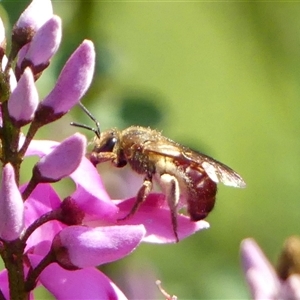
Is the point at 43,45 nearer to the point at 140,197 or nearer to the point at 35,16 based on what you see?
the point at 35,16

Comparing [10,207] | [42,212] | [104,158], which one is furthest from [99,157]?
[10,207]

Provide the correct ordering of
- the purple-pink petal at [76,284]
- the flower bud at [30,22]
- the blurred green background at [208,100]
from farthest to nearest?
the blurred green background at [208,100] < the flower bud at [30,22] < the purple-pink petal at [76,284]

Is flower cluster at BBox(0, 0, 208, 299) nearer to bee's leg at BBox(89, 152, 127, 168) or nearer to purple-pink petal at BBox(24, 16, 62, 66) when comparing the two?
purple-pink petal at BBox(24, 16, 62, 66)

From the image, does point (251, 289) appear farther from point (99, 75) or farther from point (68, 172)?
point (99, 75)

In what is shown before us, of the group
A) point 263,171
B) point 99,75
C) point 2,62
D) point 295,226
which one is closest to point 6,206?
point 2,62

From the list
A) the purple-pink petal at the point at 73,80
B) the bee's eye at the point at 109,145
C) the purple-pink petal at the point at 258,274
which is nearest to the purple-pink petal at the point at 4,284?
the purple-pink petal at the point at 73,80

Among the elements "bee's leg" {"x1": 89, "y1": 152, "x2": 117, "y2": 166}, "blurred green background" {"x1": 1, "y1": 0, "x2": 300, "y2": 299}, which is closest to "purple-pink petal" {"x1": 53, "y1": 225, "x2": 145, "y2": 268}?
"bee's leg" {"x1": 89, "y1": 152, "x2": 117, "y2": 166}

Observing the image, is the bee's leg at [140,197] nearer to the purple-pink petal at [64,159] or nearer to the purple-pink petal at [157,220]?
the purple-pink petal at [157,220]

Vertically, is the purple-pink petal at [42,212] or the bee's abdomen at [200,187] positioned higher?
Answer: the bee's abdomen at [200,187]
